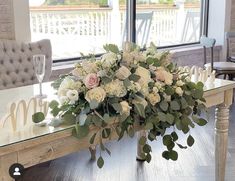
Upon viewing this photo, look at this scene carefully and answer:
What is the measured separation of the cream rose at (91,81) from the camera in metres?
1.63

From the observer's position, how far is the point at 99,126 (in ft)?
5.40

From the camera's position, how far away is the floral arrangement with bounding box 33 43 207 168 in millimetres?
1626

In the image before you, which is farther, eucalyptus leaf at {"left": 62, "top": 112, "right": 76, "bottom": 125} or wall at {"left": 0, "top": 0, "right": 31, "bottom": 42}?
wall at {"left": 0, "top": 0, "right": 31, "bottom": 42}

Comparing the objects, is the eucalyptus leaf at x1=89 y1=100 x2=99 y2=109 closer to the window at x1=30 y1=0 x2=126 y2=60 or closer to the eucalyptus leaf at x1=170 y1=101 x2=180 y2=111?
the eucalyptus leaf at x1=170 y1=101 x2=180 y2=111

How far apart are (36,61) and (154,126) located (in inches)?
31.9

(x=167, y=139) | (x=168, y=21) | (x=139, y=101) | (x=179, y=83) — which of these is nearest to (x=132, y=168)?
(x=167, y=139)

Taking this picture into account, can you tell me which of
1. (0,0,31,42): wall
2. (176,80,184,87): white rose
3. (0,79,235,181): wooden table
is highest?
(0,0,31,42): wall

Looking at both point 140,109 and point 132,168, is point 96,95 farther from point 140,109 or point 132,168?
point 132,168

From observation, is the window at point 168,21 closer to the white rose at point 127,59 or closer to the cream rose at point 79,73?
the white rose at point 127,59

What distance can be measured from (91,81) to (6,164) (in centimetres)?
49

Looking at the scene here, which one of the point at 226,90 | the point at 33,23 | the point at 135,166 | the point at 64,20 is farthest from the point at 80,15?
the point at 226,90

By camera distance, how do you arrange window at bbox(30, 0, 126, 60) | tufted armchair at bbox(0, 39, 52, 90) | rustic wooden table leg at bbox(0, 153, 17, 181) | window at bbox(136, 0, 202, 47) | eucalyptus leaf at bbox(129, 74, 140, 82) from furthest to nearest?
window at bbox(136, 0, 202, 47), window at bbox(30, 0, 126, 60), tufted armchair at bbox(0, 39, 52, 90), eucalyptus leaf at bbox(129, 74, 140, 82), rustic wooden table leg at bbox(0, 153, 17, 181)

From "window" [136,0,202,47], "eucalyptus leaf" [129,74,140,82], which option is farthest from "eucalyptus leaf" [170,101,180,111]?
"window" [136,0,202,47]

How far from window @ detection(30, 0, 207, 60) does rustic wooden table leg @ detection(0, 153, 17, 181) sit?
2681 millimetres
